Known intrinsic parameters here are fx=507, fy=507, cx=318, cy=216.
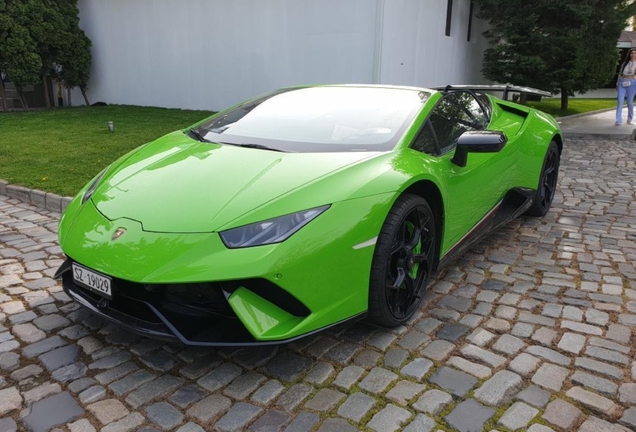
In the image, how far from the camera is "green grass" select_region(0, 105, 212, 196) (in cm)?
553

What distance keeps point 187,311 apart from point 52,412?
641 mm

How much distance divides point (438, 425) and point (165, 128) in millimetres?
8437

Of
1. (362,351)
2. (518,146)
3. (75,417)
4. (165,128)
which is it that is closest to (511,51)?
(165,128)

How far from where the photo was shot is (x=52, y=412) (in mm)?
2016

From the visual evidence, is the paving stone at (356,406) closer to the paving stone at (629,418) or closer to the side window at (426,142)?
the paving stone at (629,418)

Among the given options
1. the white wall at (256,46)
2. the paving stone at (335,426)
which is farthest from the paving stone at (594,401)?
the white wall at (256,46)

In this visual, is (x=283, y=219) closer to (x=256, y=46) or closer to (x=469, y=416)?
(x=469, y=416)

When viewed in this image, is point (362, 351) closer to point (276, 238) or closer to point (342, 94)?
point (276, 238)

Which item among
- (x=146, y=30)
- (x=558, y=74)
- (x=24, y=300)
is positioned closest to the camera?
(x=24, y=300)

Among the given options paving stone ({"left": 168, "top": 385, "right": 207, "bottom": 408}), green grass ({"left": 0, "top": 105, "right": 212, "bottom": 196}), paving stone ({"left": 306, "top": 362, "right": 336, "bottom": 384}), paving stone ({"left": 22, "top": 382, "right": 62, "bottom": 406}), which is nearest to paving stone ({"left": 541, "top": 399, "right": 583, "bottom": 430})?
paving stone ({"left": 306, "top": 362, "right": 336, "bottom": 384})

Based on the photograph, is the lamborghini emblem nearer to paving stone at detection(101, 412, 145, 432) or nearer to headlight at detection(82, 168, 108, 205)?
headlight at detection(82, 168, 108, 205)

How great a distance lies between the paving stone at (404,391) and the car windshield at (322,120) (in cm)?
121

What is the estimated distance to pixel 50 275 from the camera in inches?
131

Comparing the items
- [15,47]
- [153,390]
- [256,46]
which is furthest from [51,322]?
[15,47]
